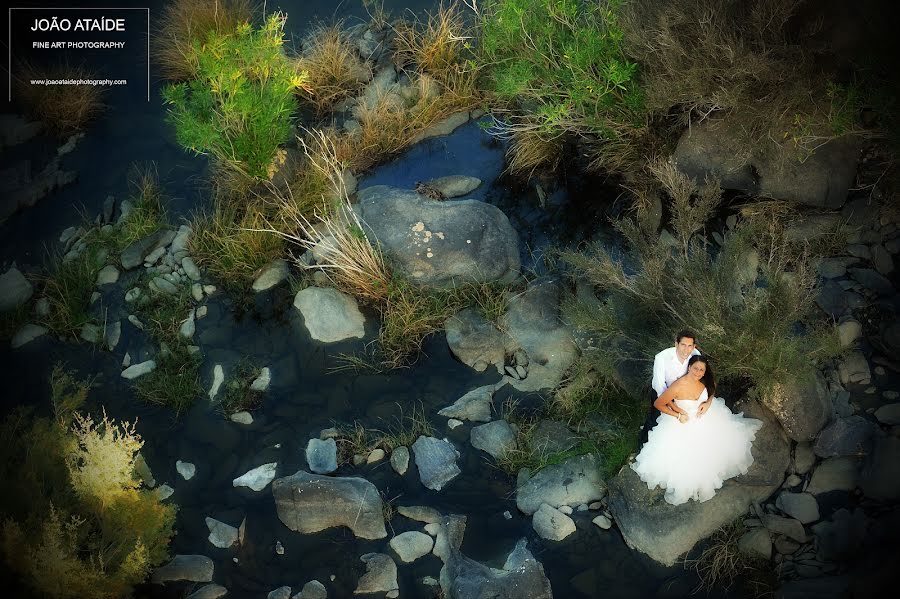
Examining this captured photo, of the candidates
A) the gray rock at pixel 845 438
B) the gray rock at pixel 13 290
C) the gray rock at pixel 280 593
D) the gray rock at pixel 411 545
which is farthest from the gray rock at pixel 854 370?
the gray rock at pixel 13 290

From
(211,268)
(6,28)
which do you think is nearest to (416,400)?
(211,268)

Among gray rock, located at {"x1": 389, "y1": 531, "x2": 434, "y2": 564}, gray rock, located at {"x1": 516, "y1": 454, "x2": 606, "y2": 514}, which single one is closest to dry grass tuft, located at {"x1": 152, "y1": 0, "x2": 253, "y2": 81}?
gray rock, located at {"x1": 389, "y1": 531, "x2": 434, "y2": 564}

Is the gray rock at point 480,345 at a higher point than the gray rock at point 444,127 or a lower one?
lower

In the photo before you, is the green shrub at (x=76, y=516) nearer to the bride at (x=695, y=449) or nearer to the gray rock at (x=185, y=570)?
the gray rock at (x=185, y=570)

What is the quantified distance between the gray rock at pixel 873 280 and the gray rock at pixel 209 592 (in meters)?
4.85

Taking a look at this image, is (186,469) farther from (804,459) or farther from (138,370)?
(804,459)

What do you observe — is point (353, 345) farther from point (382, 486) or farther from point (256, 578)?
point (256, 578)

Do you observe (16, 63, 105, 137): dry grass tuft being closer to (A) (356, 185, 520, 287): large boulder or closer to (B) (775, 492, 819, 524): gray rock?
(A) (356, 185, 520, 287): large boulder

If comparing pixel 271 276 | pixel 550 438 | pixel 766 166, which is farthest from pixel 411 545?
pixel 766 166

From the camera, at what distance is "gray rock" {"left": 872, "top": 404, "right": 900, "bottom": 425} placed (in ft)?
17.7

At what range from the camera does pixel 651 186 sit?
22.7 ft

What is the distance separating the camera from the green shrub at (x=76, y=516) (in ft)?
15.0

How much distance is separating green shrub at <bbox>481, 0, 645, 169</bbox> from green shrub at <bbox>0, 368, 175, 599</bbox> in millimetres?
4114

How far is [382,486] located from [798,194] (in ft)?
12.5
